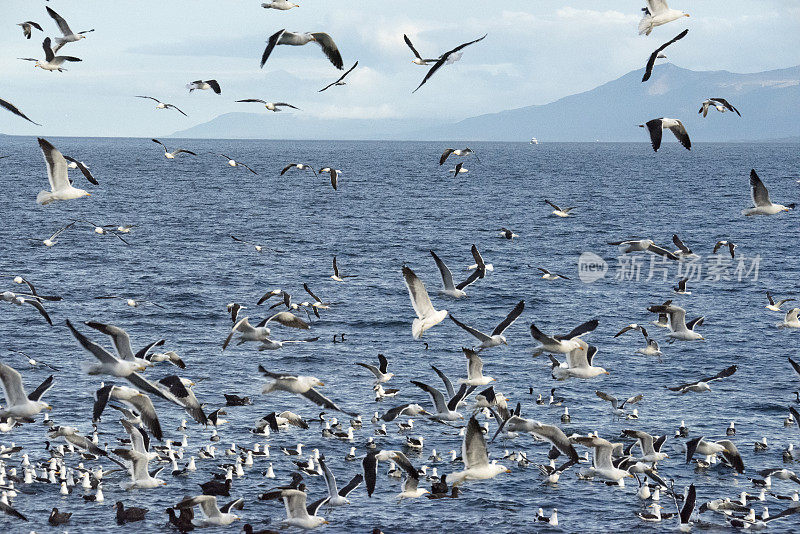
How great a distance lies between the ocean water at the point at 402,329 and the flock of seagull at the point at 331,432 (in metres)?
0.52

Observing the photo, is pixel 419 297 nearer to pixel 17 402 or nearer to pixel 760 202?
pixel 17 402

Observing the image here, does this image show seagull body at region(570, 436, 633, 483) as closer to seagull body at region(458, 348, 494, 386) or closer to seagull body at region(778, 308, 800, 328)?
seagull body at region(458, 348, 494, 386)

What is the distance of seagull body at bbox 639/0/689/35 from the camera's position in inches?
902

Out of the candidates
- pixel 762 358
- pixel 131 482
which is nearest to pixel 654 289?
pixel 762 358

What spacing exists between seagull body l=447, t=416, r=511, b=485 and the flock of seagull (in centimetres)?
4

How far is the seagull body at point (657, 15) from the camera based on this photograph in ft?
75.2

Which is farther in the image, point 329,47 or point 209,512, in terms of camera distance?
point 209,512

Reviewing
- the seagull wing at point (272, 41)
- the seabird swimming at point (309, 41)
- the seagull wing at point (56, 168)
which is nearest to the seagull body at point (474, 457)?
the seabird swimming at point (309, 41)

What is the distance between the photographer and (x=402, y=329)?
196 ft

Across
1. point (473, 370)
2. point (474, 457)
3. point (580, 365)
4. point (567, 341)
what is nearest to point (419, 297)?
point (473, 370)

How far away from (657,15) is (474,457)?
12.0m

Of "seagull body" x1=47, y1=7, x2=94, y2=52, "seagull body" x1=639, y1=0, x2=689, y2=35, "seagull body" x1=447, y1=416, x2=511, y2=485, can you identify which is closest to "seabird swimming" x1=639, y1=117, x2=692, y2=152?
"seagull body" x1=639, y1=0, x2=689, y2=35

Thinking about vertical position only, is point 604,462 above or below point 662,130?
below

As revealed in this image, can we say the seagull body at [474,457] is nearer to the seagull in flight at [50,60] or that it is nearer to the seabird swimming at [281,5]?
the seabird swimming at [281,5]
